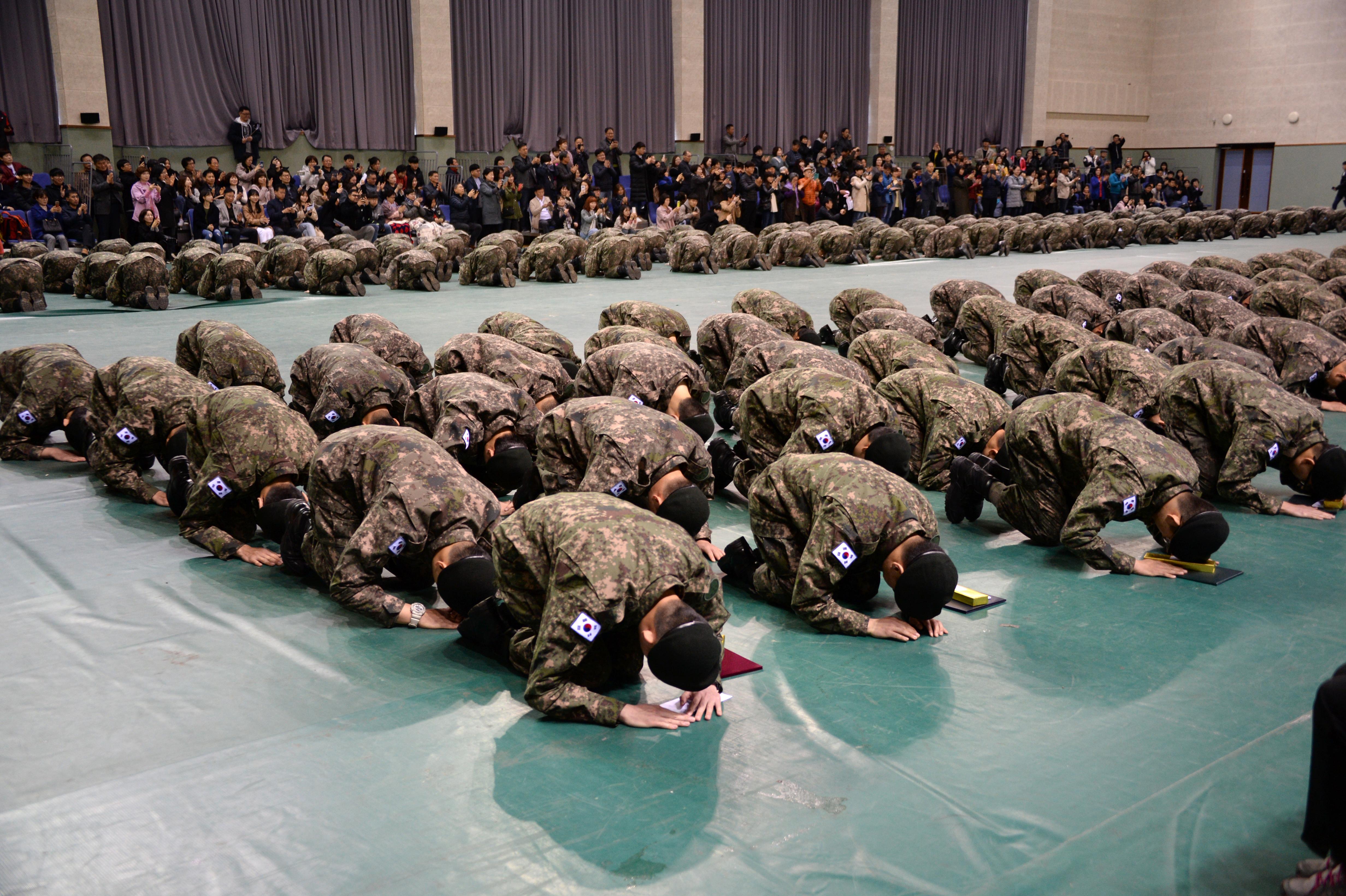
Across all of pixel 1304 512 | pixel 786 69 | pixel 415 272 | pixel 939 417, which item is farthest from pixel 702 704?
pixel 786 69

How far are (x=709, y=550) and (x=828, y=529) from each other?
3.64 feet

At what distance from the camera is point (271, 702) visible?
13.9 feet

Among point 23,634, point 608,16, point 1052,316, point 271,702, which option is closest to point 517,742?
point 271,702

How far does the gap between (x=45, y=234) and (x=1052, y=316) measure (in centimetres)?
1609

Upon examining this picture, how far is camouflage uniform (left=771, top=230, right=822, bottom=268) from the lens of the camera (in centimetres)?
1989

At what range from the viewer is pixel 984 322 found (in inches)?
422

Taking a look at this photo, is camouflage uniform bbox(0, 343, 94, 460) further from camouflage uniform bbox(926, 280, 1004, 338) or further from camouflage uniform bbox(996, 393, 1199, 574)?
camouflage uniform bbox(926, 280, 1004, 338)

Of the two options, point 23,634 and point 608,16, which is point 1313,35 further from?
point 23,634

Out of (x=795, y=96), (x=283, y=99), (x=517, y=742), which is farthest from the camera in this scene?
(x=795, y=96)

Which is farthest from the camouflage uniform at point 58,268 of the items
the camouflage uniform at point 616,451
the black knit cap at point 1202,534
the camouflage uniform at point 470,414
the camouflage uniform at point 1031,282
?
the black knit cap at point 1202,534

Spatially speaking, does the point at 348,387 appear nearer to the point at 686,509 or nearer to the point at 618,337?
the point at 618,337

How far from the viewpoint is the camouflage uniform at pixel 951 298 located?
11750mm

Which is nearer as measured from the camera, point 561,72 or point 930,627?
point 930,627

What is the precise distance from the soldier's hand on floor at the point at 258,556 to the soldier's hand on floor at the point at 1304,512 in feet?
19.3
